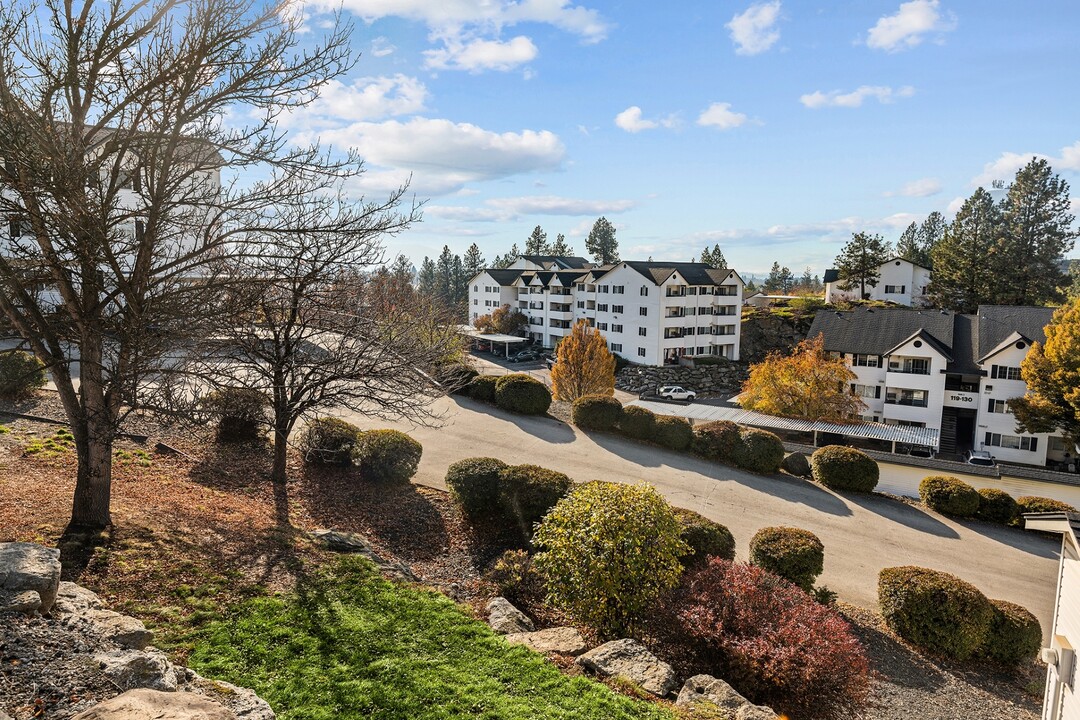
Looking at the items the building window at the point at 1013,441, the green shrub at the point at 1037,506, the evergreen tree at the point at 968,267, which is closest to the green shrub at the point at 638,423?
the green shrub at the point at 1037,506

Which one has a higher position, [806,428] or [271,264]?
[271,264]

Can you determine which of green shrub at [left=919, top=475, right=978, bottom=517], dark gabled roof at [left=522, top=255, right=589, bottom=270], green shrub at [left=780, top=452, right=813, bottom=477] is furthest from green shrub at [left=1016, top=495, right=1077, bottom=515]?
dark gabled roof at [left=522, top=255, right=589, bottom=270]

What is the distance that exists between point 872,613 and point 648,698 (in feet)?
31.4

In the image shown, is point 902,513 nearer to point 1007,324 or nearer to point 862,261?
point 1007,324

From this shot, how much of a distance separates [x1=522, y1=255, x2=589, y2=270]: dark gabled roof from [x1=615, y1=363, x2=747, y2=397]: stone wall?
3093cm

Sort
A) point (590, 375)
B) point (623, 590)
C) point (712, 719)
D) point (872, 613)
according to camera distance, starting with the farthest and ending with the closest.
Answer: point (590, 375)
point (872, 613)
point (623, 590)
point (712, 719)

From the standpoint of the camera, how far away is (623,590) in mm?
10469

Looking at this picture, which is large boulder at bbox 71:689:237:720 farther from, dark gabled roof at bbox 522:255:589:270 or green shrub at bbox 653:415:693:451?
→ dark gabled roof at bbox 522:255:589:270

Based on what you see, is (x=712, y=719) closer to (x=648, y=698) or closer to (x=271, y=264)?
(x=648, y=698)

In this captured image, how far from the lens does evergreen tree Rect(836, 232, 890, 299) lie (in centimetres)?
6259

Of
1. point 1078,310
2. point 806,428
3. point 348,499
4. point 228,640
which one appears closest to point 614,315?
point 806,428

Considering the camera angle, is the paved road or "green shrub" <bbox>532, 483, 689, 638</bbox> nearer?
"green shrub" <bbox>532, 483, 689, 638</bbox>

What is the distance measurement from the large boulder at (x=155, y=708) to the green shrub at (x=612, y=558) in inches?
245

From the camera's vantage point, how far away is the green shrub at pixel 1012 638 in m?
12.8
